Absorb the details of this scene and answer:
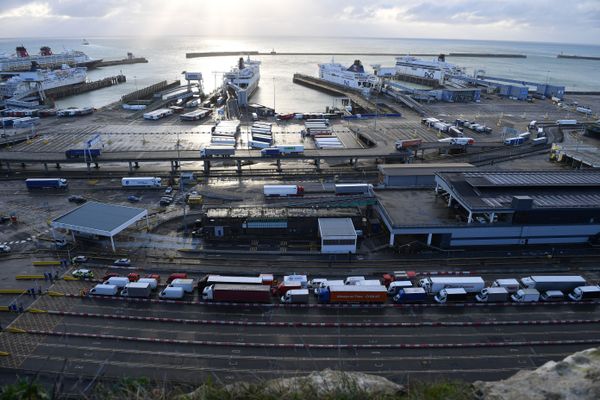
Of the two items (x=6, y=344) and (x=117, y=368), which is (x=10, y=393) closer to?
(x=117, y=368)

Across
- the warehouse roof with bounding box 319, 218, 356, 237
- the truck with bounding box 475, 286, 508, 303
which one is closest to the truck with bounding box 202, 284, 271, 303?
the warehouse roof with bounding box 319, 218, 356, 237

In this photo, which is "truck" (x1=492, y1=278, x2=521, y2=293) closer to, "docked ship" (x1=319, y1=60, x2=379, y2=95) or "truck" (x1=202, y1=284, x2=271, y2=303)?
"truck" (x1=202, y1=284, x2=271, y2=303)

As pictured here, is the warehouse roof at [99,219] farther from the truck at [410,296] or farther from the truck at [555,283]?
the truck at [555,283]

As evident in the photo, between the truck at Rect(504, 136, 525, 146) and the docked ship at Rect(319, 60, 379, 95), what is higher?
the docked ship at Rect(319, 60, 379, 95)

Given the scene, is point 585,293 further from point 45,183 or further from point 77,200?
point 45,183

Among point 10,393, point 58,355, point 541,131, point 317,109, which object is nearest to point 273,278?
point 58,355

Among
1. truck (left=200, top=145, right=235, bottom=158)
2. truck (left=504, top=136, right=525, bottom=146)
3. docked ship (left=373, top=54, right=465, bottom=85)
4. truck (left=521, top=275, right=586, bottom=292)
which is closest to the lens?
truck (left=521, top=275, right=586, bottom=292)
